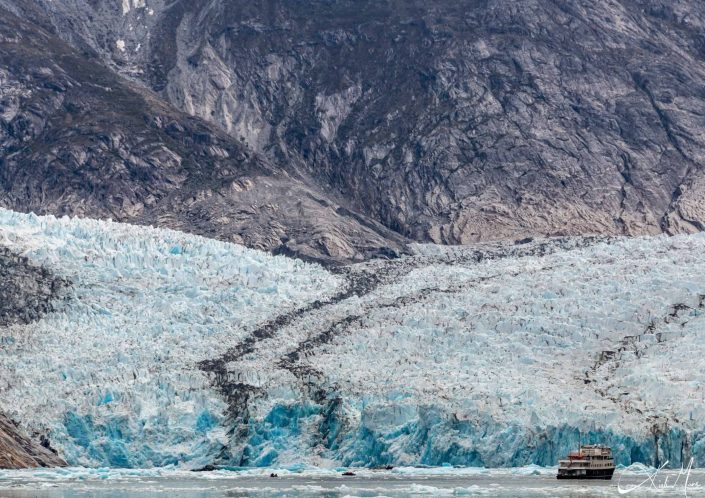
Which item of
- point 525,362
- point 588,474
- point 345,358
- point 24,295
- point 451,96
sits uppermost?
point 451,96

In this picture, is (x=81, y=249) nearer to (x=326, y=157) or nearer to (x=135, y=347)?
(x=135, y=347)

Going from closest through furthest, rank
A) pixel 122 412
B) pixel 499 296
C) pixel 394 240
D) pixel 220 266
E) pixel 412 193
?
pixel 122 412
pixel 499 296
pixel 220 266
pixel 394 240
pixel 412 193

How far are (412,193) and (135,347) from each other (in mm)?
50361

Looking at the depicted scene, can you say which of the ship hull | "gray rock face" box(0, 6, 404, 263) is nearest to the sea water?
the ship hull

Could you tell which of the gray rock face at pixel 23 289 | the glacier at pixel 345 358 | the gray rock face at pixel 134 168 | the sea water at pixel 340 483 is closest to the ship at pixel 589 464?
the sea water at pixel 340 483

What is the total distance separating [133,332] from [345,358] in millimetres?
9485

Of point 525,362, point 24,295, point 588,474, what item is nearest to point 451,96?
point 24,295

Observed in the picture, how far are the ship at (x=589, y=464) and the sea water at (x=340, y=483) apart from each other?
1.87ft

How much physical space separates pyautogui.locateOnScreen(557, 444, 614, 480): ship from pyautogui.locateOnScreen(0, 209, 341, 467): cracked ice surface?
45.8 feet

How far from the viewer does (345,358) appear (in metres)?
58.9

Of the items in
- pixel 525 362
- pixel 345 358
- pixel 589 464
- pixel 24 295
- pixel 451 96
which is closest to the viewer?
pixel 589 464

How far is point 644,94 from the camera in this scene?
374 feet

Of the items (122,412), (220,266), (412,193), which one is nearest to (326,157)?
(412,193)

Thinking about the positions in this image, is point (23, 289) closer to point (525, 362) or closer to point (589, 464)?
point (525, 362)
